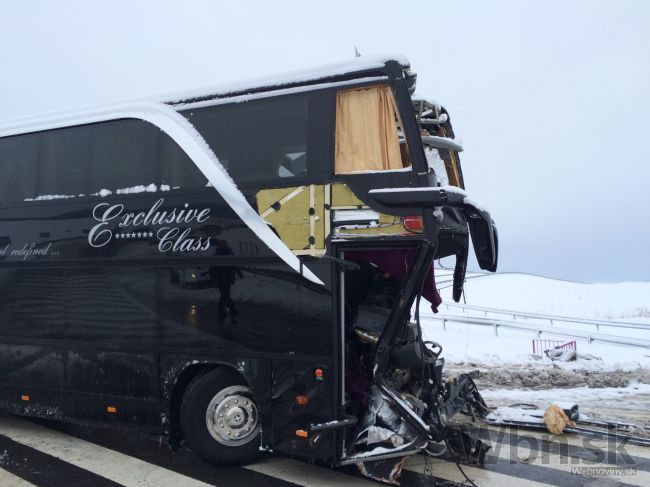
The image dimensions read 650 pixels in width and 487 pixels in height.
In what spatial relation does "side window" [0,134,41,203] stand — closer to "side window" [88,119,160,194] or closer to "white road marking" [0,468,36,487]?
"side window" [88,119,160,194]

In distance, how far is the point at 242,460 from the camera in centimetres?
533

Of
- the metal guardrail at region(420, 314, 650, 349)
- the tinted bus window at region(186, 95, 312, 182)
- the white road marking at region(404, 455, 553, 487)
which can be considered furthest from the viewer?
the metal guardrail at region(420, 314, 650, 349)

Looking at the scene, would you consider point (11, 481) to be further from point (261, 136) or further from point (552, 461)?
point (552, 461)

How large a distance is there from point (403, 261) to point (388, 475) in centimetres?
218

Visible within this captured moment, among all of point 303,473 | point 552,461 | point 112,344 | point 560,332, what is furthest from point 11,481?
point 560,332

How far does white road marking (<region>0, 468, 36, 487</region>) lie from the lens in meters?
4.84

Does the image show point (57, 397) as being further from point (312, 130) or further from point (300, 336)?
point (312, 130)

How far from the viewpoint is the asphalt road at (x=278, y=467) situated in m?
4.93

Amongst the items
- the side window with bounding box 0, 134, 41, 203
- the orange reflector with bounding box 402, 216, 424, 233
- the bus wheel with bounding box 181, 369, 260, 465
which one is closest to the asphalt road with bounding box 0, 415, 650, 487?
the bus wheel with bounding box 181, 369, 260, 465

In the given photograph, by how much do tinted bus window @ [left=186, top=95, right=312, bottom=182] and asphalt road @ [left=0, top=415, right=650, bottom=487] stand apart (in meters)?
3.18

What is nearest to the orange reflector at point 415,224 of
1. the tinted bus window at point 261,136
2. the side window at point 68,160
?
the tinted bus window at point 261,136

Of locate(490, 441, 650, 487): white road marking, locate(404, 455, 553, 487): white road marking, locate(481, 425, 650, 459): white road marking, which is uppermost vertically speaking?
locate(481, 425, 650, 459): white road marking

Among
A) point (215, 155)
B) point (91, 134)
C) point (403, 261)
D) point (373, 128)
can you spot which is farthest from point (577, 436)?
point (91, 134)

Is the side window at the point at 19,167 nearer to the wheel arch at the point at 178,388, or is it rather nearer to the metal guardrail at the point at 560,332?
the wheel arch at the point at 178,388
